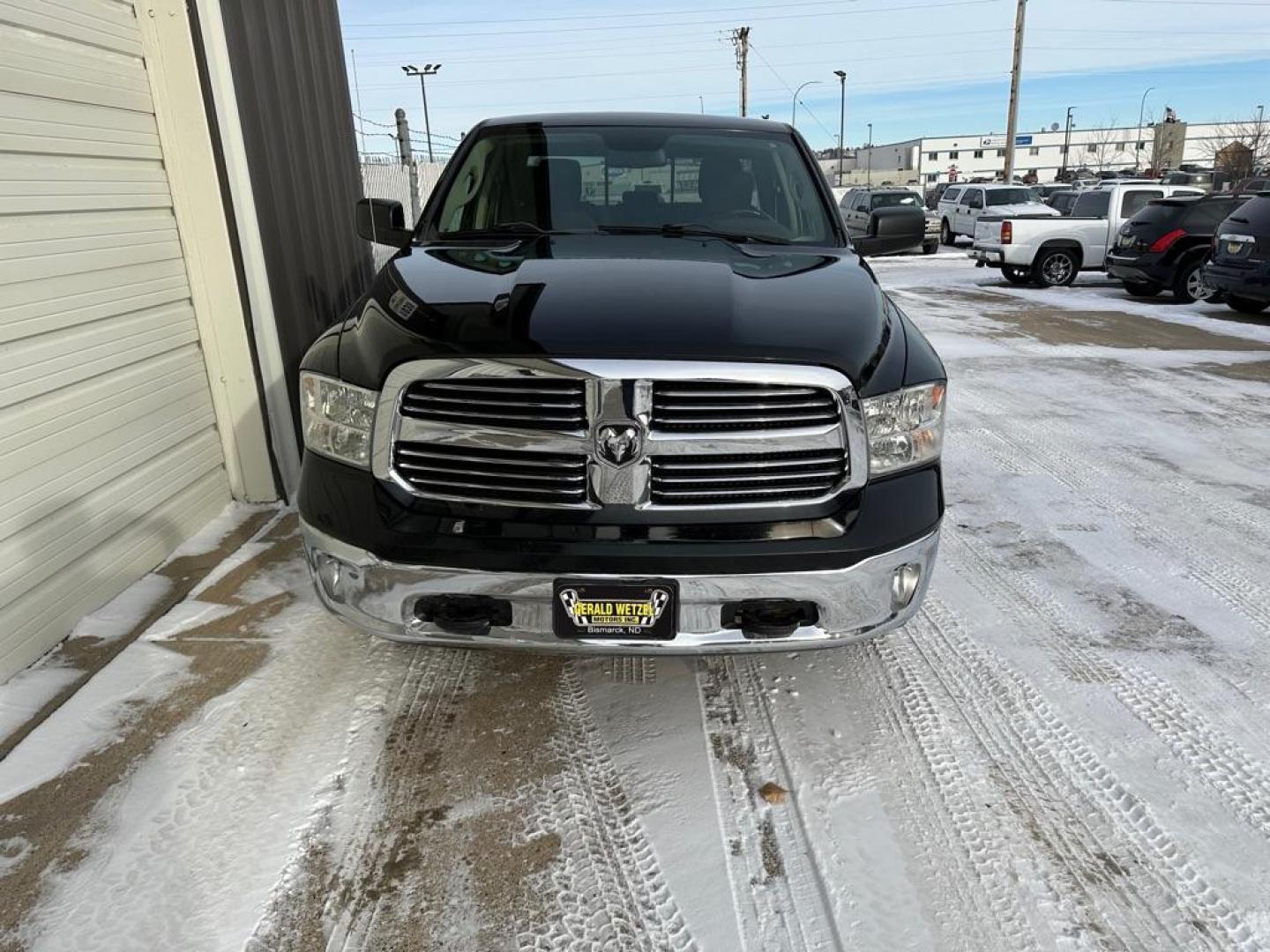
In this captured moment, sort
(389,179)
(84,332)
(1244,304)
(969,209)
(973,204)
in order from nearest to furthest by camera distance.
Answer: (84,332), (1244,304), (389,179), (973,204), (969,209)

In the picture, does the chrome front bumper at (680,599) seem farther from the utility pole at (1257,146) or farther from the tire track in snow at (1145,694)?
the utility pole at (1257,146)

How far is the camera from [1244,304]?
11773 mm

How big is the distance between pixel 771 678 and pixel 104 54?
3.77 meters

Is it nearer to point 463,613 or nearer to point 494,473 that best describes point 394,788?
point 463,613

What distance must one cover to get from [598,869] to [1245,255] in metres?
12.0

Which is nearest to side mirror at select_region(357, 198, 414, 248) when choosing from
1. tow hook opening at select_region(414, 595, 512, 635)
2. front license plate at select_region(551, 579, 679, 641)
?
tow hook opening at select_region(414, 595, 512, 635)

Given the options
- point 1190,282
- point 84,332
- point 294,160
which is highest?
point 294,160

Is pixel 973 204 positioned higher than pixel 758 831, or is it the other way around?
pixel 973 204

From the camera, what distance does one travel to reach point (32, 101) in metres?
3.34

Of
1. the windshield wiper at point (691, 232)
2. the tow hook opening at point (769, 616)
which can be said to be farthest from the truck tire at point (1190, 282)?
the tow hook opening at point (769, 616)

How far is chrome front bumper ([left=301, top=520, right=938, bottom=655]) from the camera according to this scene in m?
2.37

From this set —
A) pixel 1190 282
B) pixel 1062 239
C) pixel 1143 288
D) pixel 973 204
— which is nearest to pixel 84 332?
pixel 1190 282

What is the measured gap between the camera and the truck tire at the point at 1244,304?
11594 millimetres

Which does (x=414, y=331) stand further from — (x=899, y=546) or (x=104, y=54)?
(x=104, y=54)
